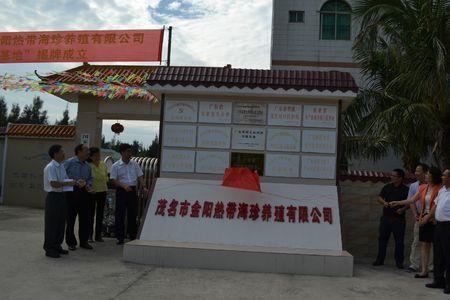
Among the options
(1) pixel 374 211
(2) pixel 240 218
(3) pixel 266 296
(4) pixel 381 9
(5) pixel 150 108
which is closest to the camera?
(3) pixel 266 296

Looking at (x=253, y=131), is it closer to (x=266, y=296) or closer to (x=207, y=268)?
(x=207, y=268)

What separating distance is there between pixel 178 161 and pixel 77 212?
1.77 meters

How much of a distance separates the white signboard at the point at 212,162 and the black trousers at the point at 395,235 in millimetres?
2606

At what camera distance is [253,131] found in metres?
7.55

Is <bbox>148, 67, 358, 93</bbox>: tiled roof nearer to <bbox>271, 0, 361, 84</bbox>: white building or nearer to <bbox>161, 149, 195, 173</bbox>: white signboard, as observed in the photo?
<bbox>161, 149, 195, 173</bbox>: white signboard

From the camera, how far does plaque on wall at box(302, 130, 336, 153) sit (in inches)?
294

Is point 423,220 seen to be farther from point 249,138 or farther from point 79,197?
point 79,197

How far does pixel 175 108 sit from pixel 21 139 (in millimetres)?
9519

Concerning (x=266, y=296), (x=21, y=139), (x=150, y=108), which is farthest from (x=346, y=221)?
(x=21, y=139)

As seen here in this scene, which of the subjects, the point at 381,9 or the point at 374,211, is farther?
the point at 381,9

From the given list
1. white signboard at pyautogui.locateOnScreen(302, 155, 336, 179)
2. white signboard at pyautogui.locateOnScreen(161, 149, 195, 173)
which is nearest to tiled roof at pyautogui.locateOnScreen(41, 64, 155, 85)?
white signboard at pyautogui.locateOnScreen(161, 149, 195, 173)

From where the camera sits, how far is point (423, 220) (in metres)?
6.53

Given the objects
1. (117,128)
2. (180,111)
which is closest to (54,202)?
(180,111)

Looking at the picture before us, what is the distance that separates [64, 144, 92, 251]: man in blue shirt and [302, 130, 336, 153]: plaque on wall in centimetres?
343
